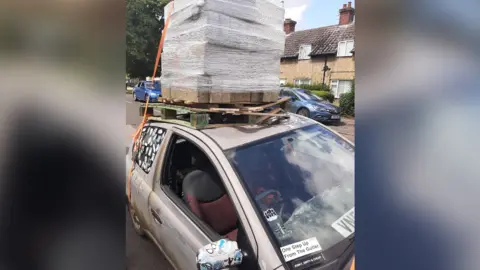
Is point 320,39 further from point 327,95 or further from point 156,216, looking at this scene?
point 156,216

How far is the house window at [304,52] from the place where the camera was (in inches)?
782

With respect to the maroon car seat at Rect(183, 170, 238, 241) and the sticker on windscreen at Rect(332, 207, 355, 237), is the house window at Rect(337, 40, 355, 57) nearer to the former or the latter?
the maroon car seat at Rect(183, 170, 238, 241)

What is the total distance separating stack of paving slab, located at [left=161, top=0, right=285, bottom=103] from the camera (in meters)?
2.23

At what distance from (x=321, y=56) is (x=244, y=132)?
714 inches

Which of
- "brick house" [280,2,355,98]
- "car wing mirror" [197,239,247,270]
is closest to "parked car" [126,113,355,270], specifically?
"car wing mirror" [197,239,247,270]

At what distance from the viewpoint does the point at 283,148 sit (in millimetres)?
2125

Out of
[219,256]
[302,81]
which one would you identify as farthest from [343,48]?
[219,256]

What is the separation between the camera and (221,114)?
2.50 m

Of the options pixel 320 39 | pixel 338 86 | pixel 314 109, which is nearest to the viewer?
pixel 314 109

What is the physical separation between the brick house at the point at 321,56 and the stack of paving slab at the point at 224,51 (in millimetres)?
14646
